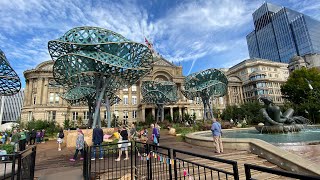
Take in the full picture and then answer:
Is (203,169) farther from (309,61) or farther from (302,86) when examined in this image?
(309,61)

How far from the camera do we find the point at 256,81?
77.1 metres

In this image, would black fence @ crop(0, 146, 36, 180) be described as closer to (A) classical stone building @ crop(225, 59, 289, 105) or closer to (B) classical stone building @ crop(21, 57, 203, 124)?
(B) classical stone building @ crop(21, 57, 203, 124)

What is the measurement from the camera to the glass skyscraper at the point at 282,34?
10112 cm

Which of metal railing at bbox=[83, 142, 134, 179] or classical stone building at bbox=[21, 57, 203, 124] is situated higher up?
classical stone building at bbox=[21, 57, 203, 124]

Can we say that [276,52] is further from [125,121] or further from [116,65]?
[116,65]

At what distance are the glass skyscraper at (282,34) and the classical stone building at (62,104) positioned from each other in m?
78.9

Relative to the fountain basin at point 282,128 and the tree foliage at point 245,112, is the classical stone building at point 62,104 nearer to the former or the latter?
the tree foliage at point 245,112

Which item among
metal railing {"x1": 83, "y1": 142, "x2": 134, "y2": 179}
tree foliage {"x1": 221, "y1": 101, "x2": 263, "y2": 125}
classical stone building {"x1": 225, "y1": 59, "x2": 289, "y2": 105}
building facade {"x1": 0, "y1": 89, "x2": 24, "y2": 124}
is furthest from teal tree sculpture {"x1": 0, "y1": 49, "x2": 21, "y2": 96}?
building facade {"x1": 0, "y1": 89, "x2": 24, "y2": 124}

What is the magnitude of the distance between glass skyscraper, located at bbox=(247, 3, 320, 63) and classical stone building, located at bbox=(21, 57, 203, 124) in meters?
78.9

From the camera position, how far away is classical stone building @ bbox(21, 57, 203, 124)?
189ft

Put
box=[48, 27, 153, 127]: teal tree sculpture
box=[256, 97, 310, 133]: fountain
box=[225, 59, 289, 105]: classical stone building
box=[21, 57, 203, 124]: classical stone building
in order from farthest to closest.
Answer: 1. box=[225, 59, 289, 105]: classical stone building
2. box=[21, 57, 203, 124]: classical stone building
3. box=[48, 27, 153, 127]: teal tree sculpture
4. box=[256, 97, 310, 133]: fountain

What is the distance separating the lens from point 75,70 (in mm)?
20391

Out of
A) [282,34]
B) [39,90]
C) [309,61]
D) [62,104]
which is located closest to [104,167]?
[62,104]

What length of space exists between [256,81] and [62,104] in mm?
72505
